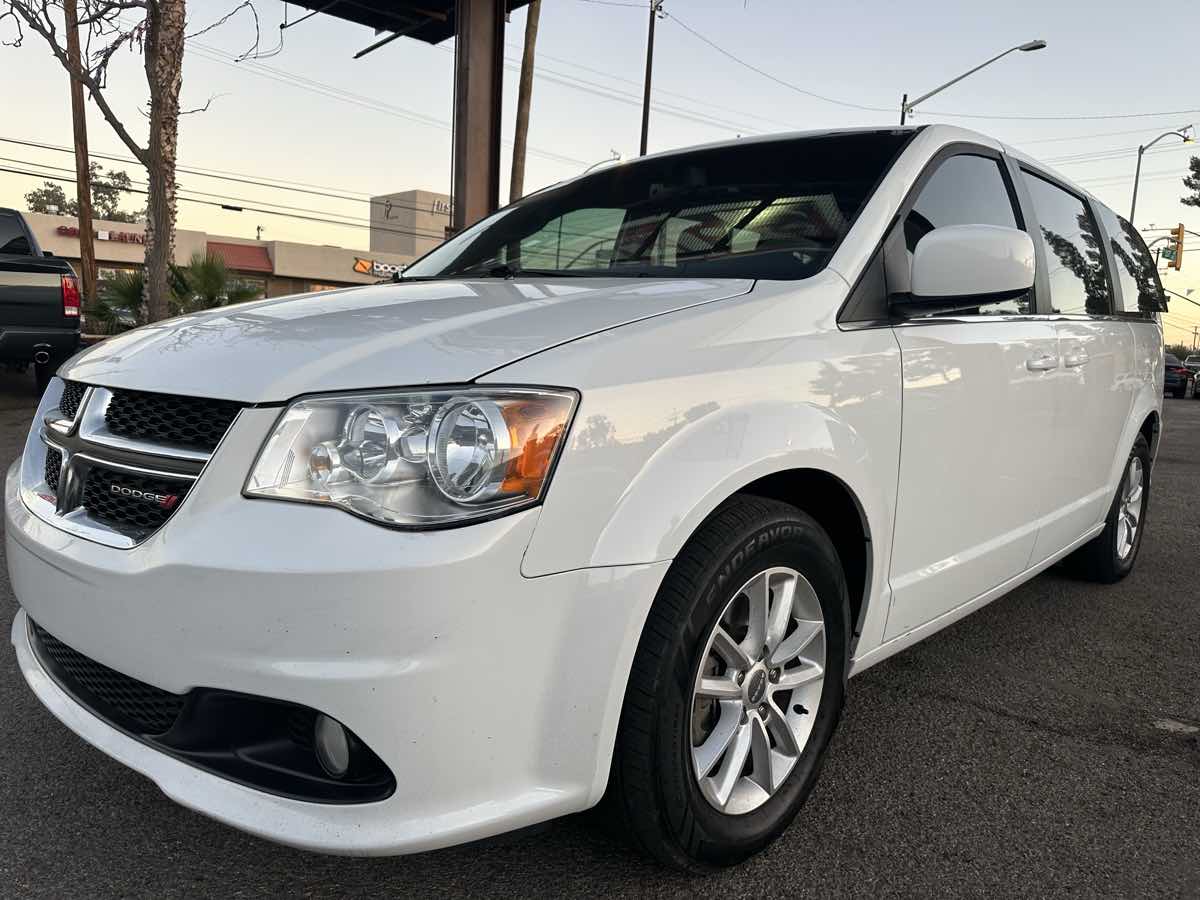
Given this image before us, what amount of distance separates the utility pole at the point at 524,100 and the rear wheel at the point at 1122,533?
14.6 meters

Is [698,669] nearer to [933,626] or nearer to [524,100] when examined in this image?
[933,626]

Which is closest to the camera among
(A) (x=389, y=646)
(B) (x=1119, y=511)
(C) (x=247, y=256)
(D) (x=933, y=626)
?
(A) (x=389, y=646)

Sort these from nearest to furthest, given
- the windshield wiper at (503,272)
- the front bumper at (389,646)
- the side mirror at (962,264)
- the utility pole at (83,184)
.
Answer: the front bumper at (389,646) < the side mirror at (962,264) < the windshield wiper at (503,272) < the utility pole at (83,184)

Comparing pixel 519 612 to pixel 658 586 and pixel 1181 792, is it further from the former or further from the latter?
pixel 1181 792

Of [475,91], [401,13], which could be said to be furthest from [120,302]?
[475,91]

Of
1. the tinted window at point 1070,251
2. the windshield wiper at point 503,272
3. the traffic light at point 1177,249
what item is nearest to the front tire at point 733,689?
the windshield wiper at point 503,272

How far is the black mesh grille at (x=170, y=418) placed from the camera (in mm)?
1632

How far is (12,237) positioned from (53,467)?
29.0ft

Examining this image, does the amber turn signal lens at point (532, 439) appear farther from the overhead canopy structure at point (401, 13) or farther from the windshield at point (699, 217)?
the overhead canopy structure at point (401, 13)

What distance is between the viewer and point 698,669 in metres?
1.77

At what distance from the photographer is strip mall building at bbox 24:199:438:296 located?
42531mm

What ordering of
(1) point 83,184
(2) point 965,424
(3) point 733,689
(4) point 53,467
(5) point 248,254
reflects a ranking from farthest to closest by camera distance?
(5) point 248,254
(1) point 83,184
(2) point 965,424
(4) point 53,467
(3) point 733,689

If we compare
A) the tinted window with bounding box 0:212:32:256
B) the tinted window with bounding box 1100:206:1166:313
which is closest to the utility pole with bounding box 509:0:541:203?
the tinted window with bounding box 0:212:32:256

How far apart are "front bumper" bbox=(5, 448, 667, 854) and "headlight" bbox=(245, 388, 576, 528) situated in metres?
0.04
